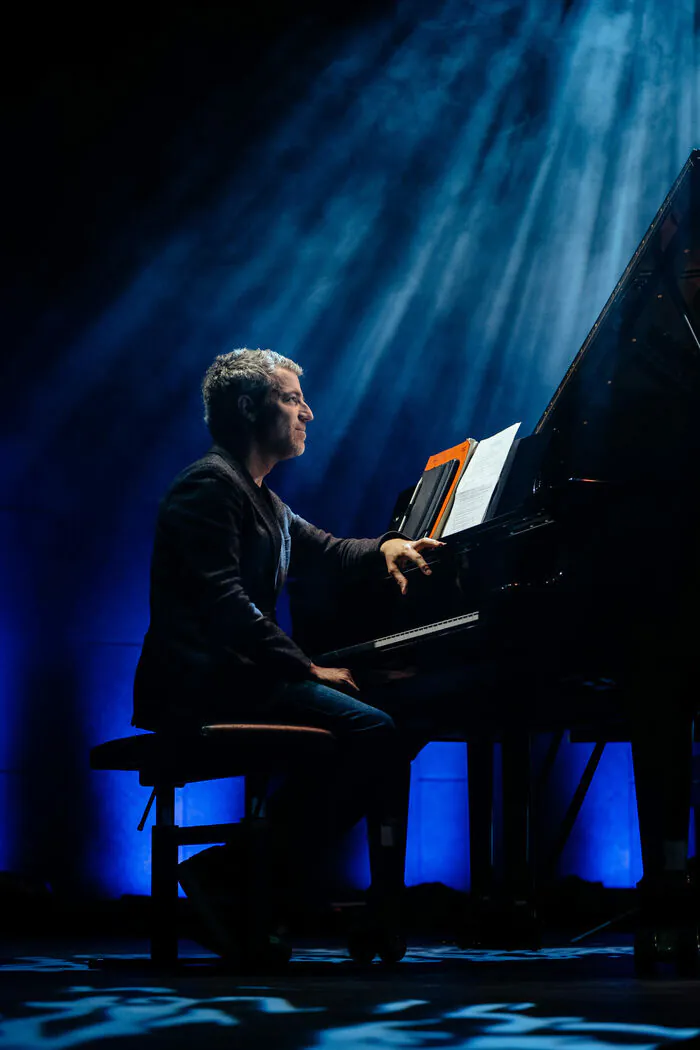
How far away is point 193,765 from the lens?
2525 millimetres

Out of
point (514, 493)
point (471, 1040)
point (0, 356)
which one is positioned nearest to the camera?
point (471, 1040)

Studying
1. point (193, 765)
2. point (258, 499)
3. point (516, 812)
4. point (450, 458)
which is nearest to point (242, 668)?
point (193, 765)

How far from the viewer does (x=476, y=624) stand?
2576 mm

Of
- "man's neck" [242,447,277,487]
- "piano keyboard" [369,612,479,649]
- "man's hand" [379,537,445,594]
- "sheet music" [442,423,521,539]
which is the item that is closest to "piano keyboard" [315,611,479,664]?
"piano keyboard" [369,612,479,649]

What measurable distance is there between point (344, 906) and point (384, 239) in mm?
2879

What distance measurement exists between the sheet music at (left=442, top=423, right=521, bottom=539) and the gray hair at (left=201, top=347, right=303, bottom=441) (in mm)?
534

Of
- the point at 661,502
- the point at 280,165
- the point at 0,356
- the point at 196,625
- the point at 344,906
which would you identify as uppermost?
the point at 280,165

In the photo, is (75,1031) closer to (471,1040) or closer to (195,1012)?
(195,1012)

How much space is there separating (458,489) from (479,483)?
103 millimetres

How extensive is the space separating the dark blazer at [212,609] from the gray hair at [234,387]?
131 mm

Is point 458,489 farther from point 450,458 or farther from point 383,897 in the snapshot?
point 383,897

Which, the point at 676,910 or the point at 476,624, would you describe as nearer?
the point at 676,910

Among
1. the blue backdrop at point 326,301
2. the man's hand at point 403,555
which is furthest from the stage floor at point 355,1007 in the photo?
the blue backdrop at point 326,301

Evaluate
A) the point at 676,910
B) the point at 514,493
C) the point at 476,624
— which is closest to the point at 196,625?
the point at 476,624
